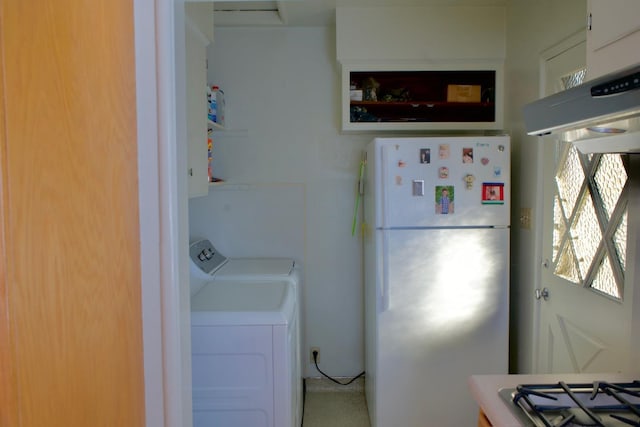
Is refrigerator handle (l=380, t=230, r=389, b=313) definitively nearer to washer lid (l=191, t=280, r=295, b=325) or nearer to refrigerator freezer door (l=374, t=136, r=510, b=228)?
refrigerator freezer door (l=374, t=136, r=510, b=228)

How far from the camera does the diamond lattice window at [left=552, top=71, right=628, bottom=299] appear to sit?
158 cm

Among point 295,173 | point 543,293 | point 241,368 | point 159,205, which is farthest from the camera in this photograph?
point 295,173

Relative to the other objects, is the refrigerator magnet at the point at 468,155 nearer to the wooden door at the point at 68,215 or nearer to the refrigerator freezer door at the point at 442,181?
the refrigerator freezer door at the point at 442,181

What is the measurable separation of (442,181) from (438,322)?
2.48ft

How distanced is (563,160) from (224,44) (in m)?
2.16

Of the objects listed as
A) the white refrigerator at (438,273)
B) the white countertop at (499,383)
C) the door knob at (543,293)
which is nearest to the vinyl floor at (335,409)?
the white refrigerator at (438,273)

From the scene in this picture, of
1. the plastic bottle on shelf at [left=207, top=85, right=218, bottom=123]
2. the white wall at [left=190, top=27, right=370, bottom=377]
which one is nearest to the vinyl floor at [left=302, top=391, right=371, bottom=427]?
the white wall at [left=190, top=27, right=370, bottom=377]

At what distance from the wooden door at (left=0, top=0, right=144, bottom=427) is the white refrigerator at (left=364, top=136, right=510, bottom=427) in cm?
149

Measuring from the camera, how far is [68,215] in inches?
26.6

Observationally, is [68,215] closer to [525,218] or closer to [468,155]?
[468,155]

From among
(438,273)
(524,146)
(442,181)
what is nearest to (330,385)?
(438,273)

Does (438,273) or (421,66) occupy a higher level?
(421,66)

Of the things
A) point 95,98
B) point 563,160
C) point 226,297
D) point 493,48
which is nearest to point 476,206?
point 563,160

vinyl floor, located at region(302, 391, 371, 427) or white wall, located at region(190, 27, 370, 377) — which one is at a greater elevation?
white wall, located at region(190, 27, 370, 377)
